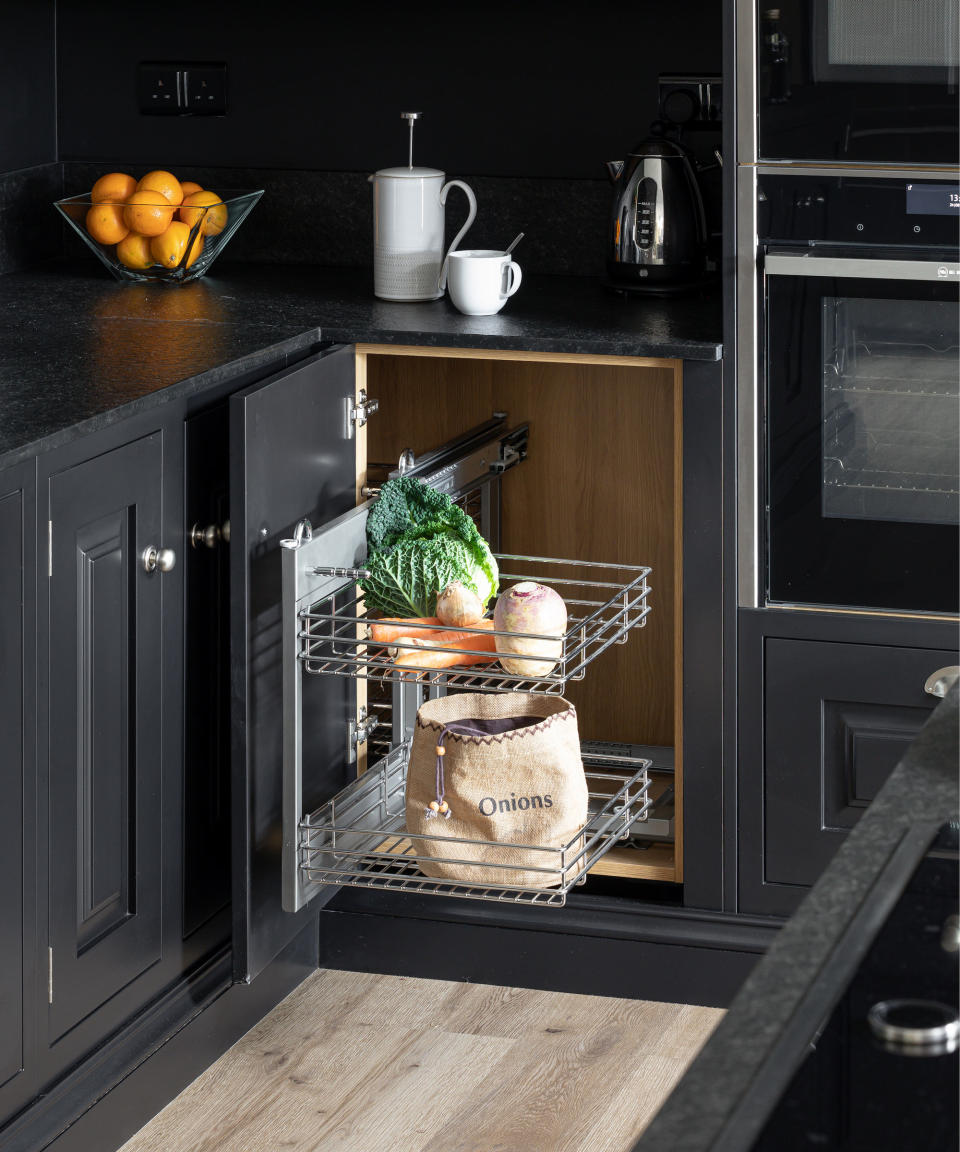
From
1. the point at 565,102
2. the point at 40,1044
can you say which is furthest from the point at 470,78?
the point at 40,1044

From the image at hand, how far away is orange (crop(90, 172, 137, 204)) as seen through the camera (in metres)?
2.69

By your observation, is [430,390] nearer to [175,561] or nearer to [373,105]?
[373,105]

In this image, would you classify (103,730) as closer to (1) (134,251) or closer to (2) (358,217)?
(1) (134,251)

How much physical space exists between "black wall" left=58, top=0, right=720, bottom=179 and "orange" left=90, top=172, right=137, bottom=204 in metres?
0.32

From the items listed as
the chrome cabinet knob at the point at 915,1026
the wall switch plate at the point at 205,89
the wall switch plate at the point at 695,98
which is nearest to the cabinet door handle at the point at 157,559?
the wall switch plate at the point at 695,98

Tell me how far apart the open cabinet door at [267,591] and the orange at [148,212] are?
1.69ft

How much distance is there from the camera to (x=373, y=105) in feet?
9.54

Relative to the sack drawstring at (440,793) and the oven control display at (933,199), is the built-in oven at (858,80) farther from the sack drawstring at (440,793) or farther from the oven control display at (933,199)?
the sack drawstring at (440,793)

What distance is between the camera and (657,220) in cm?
252

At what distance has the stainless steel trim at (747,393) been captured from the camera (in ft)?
7.16

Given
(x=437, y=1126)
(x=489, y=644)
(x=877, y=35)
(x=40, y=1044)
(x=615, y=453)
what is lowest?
(x=437, y=1126)

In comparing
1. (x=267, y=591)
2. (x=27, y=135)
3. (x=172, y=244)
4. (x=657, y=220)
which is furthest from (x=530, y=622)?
(x=27, y=135)

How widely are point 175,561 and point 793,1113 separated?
4.95 ft

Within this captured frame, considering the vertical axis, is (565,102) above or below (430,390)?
above
